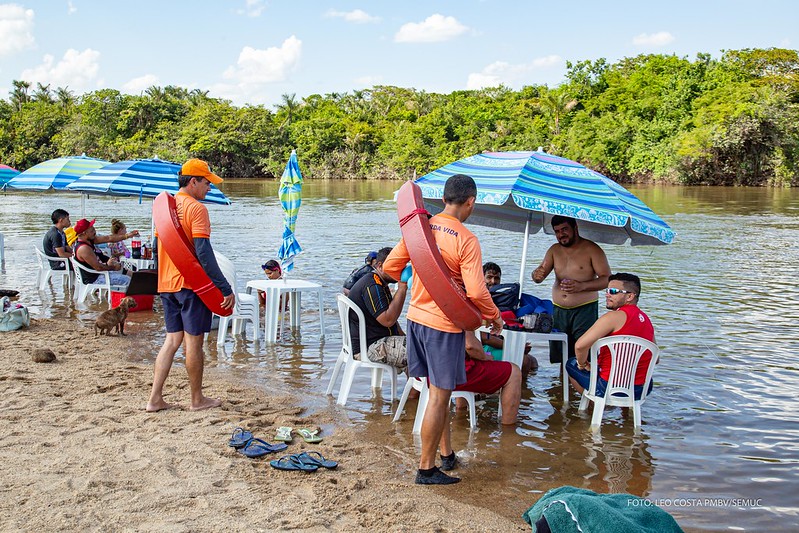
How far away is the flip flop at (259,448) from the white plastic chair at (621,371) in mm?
2508

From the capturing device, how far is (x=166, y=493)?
13.0 feet

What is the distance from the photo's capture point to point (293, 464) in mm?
4516

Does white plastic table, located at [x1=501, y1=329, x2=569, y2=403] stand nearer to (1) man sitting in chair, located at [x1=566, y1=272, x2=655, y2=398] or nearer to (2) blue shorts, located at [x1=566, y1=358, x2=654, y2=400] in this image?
(2) blue shorts, located at [x1=566, y1=358, x2=654, y2=400]

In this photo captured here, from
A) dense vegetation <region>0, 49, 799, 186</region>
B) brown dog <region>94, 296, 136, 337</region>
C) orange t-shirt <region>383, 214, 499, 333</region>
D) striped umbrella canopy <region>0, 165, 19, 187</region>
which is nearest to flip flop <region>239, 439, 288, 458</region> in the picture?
orange t-shirt <region>383, 214, 499, 333</region>

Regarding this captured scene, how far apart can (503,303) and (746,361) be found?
3443 millimetres

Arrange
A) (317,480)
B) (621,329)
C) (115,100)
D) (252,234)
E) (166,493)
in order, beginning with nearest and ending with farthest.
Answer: (166,493) → (317,480) → (621,329) → (252,234) → (115,100)

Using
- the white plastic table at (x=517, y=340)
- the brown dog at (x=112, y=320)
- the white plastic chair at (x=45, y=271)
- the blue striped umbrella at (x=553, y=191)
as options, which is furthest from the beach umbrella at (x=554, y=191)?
the white plastic chair at (x=45, y=271)

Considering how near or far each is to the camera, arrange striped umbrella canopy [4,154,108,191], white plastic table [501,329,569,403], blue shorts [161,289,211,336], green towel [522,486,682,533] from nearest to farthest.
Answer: green towel [522,486,682,533] < blue shorts [161,289,211,336] < white plastic table [501,329,569,403] < striped umbrella canopy [4,154,108,191]

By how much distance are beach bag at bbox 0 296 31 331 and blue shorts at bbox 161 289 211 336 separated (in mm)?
3994

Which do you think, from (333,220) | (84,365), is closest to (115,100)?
(333,220)

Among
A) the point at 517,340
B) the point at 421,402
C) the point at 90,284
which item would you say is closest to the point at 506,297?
the point at 517,340

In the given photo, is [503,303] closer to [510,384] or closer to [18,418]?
[510,384]

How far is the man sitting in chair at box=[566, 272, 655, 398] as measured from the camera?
18.1 ft

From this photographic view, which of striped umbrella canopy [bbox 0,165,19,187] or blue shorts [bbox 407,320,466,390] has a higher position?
striped umbrella canopy [bbox 0,165,19,187]
